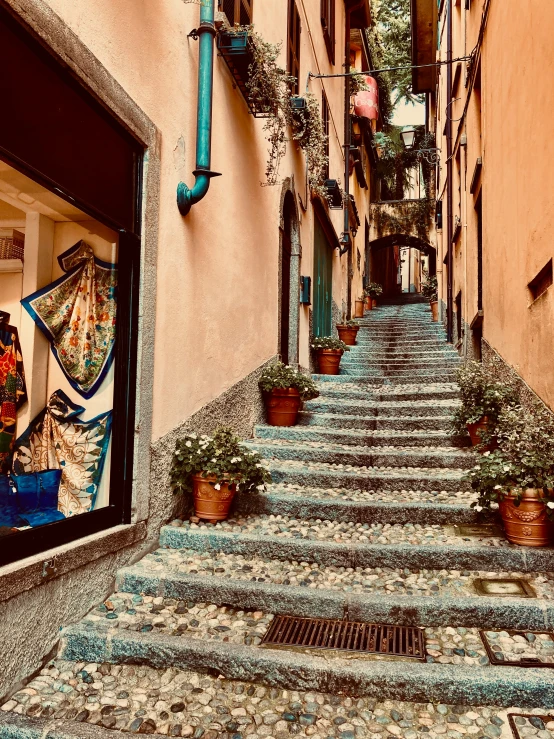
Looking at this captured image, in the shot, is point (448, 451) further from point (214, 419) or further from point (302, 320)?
point (302, 320)

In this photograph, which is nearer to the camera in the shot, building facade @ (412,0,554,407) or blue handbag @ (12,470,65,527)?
blue handbag @ (12,470,65,527)

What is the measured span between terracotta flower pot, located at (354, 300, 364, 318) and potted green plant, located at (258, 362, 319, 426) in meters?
9.40

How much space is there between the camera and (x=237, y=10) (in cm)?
Result: 503

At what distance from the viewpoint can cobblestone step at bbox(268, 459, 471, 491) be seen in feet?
14.9

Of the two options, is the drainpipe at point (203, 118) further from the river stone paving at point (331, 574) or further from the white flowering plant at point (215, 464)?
the river stone paving at point (331, 574)

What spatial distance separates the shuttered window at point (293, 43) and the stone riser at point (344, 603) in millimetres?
5959

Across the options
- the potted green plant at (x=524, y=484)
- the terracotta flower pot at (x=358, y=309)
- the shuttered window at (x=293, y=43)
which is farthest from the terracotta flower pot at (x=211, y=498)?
the terracotta flower pot at (x=358, y=309)

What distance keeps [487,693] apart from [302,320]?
613 cm

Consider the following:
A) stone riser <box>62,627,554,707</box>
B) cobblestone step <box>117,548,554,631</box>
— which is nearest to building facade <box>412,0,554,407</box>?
cobblestone step <box>117,548,554,631</box>

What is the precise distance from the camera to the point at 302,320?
8.20 meters

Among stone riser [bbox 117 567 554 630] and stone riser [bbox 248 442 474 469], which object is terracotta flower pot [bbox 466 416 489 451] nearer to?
stone riser [bbox 248 442 474 469]

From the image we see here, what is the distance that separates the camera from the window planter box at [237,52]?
4.69m

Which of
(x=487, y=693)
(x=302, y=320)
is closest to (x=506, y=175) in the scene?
(x=302, y=320)

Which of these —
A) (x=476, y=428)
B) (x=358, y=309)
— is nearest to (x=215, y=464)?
(x=476, y=428)
